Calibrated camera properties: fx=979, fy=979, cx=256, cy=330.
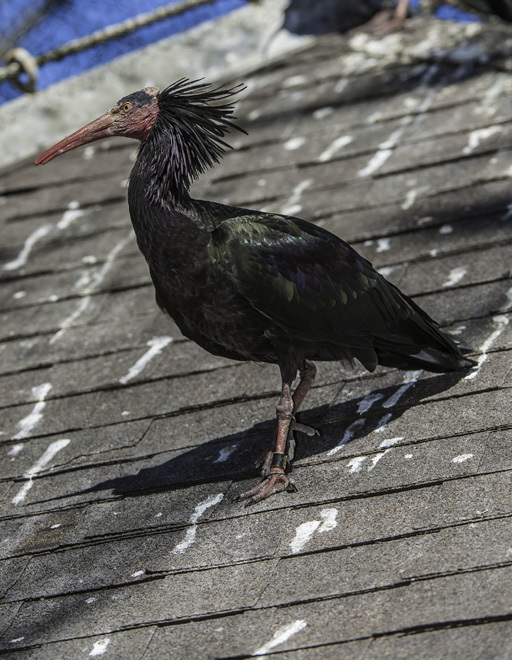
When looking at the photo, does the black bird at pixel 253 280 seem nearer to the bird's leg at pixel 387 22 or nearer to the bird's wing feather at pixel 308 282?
the bird's wing feather at pixel 308 282

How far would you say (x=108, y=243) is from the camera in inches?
198

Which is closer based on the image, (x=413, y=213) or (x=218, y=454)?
(x=218, y=454)

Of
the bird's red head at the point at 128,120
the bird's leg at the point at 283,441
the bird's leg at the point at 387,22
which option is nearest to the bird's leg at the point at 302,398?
the bird's leg at the point at 283,441

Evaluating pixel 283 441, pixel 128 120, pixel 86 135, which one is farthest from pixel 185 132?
pixel 283 441

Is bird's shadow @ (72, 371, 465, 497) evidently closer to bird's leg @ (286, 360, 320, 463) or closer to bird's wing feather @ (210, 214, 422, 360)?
bird's leg @ (286, 360, 320, 463)

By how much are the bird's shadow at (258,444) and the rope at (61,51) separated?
12.3 ft

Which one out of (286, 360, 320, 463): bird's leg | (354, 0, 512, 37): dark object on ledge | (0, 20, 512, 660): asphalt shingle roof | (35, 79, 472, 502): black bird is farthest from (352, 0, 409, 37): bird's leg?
(286, 360, 320, 463): bird's leg

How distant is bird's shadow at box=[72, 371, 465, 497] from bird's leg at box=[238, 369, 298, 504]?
0.11 metres

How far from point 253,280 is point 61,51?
3.91m

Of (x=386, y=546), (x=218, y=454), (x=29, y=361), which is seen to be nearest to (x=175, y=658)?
(x=386, y=546)

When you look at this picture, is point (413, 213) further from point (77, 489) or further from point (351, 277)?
point (77, 489)

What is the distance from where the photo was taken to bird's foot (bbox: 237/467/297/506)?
3.02m

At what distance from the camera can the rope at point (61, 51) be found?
633cm

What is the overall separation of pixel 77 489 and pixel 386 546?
1293 millimetres
